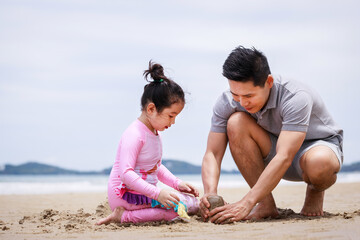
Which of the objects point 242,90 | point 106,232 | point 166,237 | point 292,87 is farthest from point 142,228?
point 292,87

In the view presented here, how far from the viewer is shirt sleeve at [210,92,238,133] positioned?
3.86 metres

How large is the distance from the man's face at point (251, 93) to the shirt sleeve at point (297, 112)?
0.19m

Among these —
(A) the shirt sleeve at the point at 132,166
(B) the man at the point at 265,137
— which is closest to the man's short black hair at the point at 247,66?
(B) the man at the point at 265,137

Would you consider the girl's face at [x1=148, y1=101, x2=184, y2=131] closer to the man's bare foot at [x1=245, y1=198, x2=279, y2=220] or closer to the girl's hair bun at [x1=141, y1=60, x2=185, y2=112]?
the girl's hair bun at [x1=141, y1=60, x2=185, y2=112]

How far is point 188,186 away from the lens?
3.87 metres

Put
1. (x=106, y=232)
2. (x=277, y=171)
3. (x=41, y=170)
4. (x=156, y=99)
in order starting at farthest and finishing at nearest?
(x=41, y=170), (x=156, y=99), (x=277, y=171), (x=106, y=232)

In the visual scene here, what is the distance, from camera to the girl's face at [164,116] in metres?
3.53

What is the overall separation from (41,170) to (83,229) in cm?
2284

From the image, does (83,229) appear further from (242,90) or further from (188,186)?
(242,90)

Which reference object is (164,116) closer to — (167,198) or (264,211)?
(167,198)

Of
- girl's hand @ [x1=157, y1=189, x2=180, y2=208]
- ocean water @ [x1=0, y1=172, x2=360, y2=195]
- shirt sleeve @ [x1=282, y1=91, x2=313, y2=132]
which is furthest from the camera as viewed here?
ocean water @ [x1=0, y1=172, x2=360, y2=195]

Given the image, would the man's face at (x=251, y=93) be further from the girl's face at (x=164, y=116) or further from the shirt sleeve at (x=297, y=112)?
the girl's face at (x=164, y=116)

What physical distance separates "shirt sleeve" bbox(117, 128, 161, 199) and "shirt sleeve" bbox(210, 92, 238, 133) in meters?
0.76

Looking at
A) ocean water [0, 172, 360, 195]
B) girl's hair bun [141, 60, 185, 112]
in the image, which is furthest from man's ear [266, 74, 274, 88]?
ocean water [0, 172, 360, 195]
